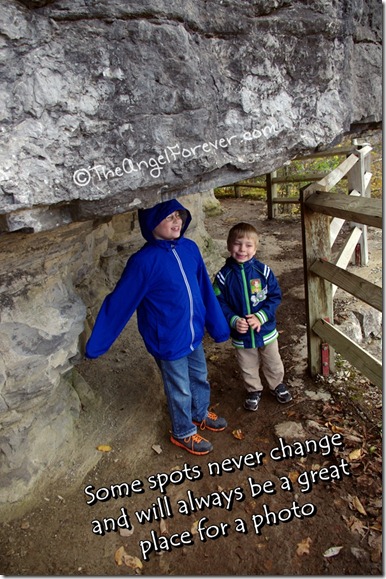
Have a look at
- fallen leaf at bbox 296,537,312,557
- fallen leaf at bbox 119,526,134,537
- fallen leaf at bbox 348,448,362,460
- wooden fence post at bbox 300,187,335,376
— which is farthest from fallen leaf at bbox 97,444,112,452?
wooden fence post at bbox 300,187,335,376

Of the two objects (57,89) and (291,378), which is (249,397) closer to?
(291,378)

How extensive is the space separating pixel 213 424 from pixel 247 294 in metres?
1.12

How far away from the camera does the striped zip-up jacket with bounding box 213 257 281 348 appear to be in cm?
362

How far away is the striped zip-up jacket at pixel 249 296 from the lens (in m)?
3.62

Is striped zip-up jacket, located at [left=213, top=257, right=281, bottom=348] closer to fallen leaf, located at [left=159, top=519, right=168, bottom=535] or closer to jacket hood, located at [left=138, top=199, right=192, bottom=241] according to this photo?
jacket hood, located at [left=138, top=199, right=192, bottom=241]

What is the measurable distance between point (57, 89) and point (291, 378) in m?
Result: 3.37

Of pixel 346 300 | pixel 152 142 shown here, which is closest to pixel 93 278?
pixel 152 142

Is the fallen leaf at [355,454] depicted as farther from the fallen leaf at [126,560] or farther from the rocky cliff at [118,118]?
the rocky cliff at [118,118]

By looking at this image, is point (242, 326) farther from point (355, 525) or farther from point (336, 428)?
point (355, 525)

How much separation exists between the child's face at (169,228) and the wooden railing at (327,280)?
1.23 meters

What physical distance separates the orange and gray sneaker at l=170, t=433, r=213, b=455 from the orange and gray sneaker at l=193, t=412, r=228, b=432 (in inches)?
7.5

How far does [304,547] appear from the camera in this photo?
277 centimetres

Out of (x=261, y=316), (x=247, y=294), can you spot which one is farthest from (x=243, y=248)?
(x=261, y=316)

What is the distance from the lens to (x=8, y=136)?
177cm
